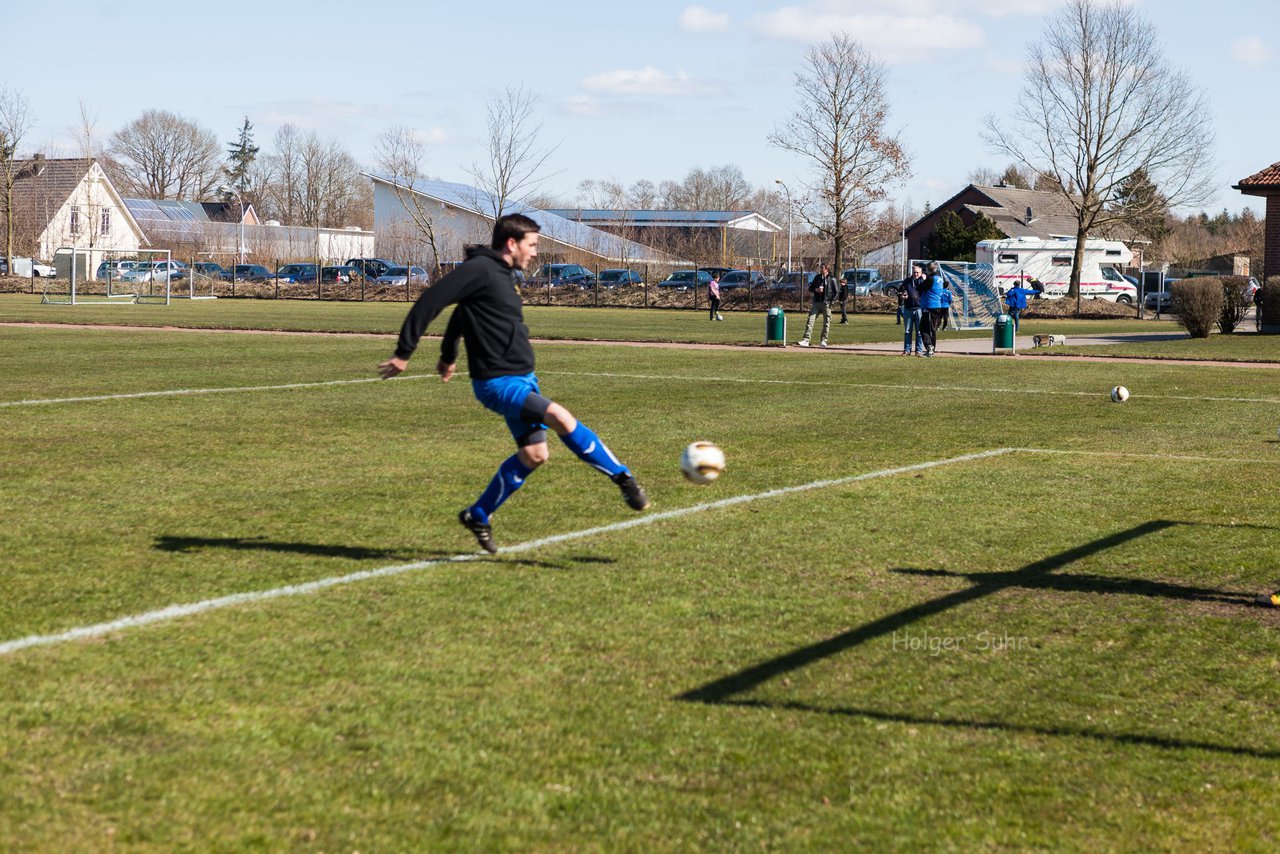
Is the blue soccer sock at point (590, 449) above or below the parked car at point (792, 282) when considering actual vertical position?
below

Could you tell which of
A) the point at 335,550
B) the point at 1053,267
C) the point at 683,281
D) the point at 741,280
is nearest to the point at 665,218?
the point at 683,281

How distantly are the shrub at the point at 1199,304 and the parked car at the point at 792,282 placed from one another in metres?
26.2

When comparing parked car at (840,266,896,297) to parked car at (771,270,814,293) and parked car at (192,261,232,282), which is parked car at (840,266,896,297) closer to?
parked car at (771,270,814,293)

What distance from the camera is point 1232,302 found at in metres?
39.6

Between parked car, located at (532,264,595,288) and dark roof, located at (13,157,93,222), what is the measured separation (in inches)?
1575

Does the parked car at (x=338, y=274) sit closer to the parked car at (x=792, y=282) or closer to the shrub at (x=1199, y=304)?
the parked car at (x=792, y=282)

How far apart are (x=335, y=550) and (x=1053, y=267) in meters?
66.7

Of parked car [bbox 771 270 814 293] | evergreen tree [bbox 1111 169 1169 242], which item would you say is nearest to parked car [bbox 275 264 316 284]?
parked car [bbox 771 270 814 293]

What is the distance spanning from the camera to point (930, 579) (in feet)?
24.5

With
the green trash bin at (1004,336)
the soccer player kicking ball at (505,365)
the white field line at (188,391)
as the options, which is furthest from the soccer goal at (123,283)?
the soccer player kicking ball at (505,365)

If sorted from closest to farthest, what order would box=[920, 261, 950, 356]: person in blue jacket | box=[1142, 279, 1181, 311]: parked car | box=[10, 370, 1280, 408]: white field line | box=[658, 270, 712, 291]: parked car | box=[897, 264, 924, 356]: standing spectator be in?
box=[10, 370, 1280, 408]: white field line, box=[920, 261, 950, 356]: person in blue jacket, box=[897, 264, 924, 356]: standing spectator, box=[1142, 279, 1181, 311]: parked car, box=[658, 270, 712, 291]: parked car

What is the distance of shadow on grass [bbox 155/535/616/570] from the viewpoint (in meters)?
7.69

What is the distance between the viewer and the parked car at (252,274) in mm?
75500

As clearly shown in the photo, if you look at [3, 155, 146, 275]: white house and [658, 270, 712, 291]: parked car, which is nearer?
[658, 270, 712, 291]: parked car
